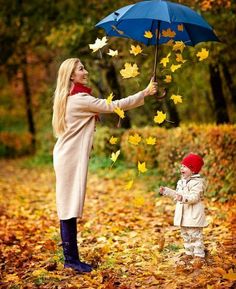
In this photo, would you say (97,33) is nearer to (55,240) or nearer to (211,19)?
(211,19)

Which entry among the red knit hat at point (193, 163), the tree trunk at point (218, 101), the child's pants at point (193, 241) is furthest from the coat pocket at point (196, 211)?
the tree trunk at point (218, 101)

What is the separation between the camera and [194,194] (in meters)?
5.15

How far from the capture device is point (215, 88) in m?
12.1

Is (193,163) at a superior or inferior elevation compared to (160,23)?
inferior

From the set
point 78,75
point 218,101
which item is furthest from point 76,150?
point 218,101

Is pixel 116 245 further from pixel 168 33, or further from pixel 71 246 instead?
pixel 168 33

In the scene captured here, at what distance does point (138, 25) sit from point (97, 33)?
8833mm

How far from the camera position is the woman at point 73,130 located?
16.7 ft

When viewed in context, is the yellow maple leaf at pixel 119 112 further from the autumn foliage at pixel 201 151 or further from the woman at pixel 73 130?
the autumn foliage at pixel 201 151

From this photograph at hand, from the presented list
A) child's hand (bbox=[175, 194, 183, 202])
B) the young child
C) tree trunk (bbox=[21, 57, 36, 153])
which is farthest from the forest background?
tree trunk (bbox=[21, 57, 36, 153])

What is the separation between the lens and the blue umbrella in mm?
5067

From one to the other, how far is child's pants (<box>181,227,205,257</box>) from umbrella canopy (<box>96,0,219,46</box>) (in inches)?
81.9

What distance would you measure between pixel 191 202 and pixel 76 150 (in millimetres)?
1317

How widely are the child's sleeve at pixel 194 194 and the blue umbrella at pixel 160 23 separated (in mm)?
1306
